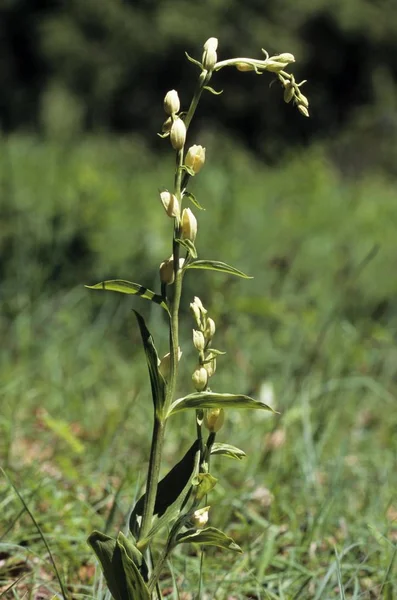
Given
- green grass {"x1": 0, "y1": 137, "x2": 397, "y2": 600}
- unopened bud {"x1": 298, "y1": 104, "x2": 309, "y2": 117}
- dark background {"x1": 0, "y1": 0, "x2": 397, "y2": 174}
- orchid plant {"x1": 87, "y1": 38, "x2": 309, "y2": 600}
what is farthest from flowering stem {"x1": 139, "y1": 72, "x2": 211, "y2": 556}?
dark background {"x1": 0, "y1": 0, "x2": 397, "y2": 174}

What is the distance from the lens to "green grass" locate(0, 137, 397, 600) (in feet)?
5.08

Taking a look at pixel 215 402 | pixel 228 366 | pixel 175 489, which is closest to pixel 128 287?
pixel 215 402

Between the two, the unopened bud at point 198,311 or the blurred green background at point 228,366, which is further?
the blurred green background at point 228,366

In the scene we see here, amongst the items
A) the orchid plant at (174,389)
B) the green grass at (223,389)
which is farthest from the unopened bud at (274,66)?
the green grass at (223,389)

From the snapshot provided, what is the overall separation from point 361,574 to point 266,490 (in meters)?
0.40

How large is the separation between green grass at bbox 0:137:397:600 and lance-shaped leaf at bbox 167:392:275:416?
1.21 ft

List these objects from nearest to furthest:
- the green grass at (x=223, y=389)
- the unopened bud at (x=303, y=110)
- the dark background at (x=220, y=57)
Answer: the unopened bud at (x=303, y=110) → the green grass at (x=223, y=389) → the dark background at (x=220, y=57)

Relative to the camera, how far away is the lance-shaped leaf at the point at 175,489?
44.1 inches

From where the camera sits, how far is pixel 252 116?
15.5 metres

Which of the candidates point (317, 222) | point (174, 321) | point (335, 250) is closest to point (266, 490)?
point (174, 321)

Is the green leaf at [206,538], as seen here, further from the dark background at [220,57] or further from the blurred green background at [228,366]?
the dark background at [220,57]

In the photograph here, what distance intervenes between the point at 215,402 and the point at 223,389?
4.89 feet

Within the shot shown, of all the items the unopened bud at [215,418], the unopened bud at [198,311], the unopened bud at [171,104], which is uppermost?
the unopened bud at [171,104]

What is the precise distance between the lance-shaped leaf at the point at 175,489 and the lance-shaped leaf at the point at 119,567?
7cm
